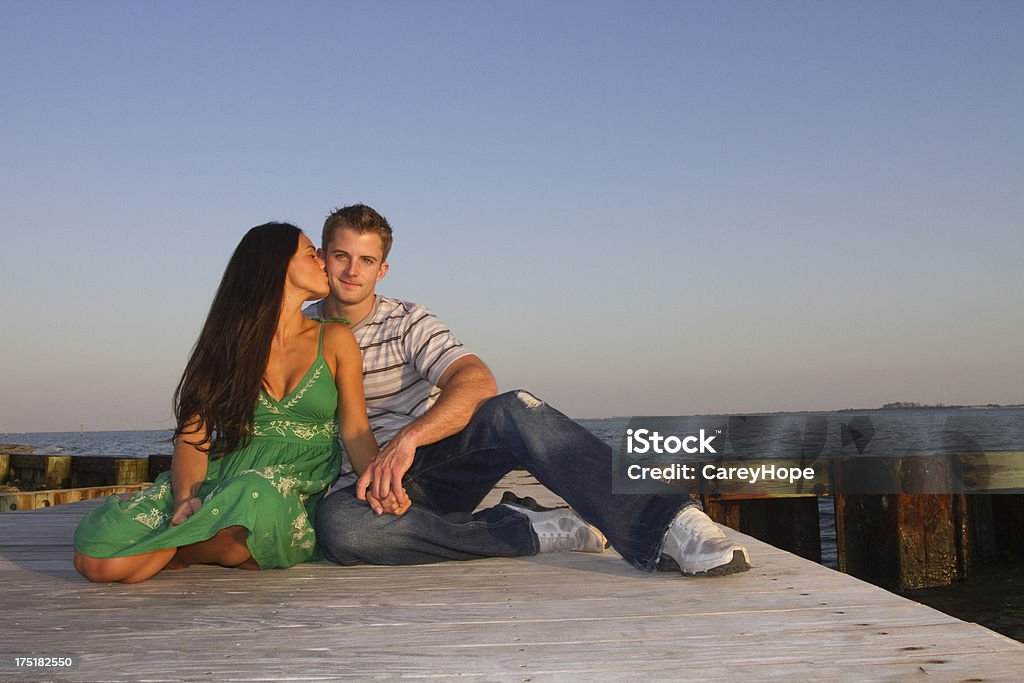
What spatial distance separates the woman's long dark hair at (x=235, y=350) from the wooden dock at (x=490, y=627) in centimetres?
68

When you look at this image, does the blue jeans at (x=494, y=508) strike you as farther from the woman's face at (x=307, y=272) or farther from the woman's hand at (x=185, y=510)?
the woman's face at (x=307, y=272)

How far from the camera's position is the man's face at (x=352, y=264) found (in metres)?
4.24

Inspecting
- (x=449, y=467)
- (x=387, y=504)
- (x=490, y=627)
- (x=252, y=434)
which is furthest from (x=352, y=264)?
(x=490, y=627)

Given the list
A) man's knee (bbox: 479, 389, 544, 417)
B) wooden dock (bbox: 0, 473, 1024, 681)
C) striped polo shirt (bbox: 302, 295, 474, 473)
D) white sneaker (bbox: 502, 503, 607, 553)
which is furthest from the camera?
striped polo shirt (bbox: 302, 295, 474, 473)

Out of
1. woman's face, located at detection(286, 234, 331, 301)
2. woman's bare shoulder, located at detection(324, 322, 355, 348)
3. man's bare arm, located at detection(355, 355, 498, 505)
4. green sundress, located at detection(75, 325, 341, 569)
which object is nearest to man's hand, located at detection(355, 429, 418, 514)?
man's bare arm, located at detection(355, 355, 498, 505)

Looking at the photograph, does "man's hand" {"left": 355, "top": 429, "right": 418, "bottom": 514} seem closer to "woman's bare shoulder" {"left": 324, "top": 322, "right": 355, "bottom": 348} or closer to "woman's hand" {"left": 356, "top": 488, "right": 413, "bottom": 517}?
"woman's hand" {"left": 356, "top": 488, "right": 413, "bottom": 517}

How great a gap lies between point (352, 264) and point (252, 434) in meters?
1.04

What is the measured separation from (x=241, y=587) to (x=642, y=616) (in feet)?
5.52

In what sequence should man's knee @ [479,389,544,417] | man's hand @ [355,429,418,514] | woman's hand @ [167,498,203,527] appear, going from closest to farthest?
1. woman's hand @ [167,498,203,527]
2. man's hand @ [355,429,418,514]
3. man's knee @ [479,389,544,417]

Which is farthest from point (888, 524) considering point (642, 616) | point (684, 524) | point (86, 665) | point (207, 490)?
point (86, 665)

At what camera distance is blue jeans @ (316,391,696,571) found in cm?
343

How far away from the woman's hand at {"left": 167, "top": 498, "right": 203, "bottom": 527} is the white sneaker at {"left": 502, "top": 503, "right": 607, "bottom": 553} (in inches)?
62.8

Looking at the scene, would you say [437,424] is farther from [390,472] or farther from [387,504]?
[387,504]

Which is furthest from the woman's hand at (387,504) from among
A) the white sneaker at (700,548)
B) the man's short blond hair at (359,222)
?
the man's short blond hair at (359,222)
